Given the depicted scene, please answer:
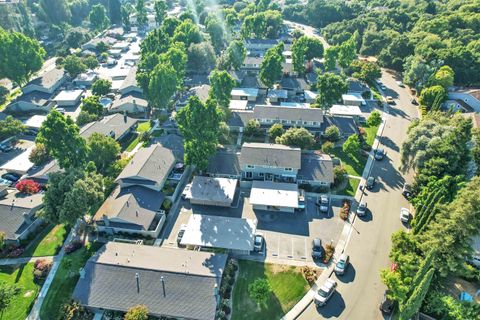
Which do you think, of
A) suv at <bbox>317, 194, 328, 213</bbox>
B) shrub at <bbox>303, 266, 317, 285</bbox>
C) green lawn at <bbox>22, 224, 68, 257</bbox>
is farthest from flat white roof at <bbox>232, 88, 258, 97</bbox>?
shrub at <bbox>303, 266, 317, 285</bbox>

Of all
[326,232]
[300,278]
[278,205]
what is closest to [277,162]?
[278,205]

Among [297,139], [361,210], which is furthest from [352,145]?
[361,210]

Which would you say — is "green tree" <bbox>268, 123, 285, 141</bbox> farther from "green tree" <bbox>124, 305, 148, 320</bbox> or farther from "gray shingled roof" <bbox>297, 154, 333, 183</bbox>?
"green tree" <bbox>124, 305, 148, 320</bbox>

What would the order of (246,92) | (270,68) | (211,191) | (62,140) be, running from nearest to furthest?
(62,140) → (211,191) → (270,68) → (246,92)

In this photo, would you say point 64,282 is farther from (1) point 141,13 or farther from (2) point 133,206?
(1) point 141,13

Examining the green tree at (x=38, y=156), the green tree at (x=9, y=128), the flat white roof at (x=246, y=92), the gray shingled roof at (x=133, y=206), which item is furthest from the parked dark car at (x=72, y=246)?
the flat white roof at (x=246, y=92)

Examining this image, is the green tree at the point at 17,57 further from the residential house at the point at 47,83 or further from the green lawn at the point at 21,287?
the green lawn at the point at 21,287
